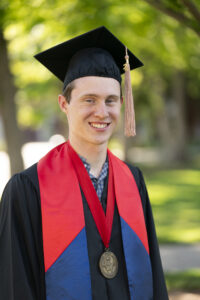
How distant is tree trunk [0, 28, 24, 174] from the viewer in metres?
7.11

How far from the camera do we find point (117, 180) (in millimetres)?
2365

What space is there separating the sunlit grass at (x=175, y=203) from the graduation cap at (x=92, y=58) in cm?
487

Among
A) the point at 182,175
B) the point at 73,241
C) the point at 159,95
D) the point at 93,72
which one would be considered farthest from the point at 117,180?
the point at 159,95

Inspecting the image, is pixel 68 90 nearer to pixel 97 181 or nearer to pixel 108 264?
pixel 97 181

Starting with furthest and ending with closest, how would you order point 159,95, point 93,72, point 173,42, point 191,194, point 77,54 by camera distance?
1. point 159,95
2. point 191,194
3. point 173,42
4. point 77,54
5. point 93,72

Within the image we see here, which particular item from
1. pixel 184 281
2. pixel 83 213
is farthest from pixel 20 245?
pixel 184 281

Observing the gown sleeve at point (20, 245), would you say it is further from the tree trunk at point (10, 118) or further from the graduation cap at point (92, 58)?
the tree trunk at point (10, 118)

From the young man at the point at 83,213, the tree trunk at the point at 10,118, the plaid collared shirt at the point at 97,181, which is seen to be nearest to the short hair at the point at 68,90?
the young man at the point at 83,213

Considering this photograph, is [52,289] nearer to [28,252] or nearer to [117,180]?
[28,252]

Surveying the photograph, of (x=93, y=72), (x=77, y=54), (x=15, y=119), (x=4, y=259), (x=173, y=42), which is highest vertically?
(x=173, y=42)

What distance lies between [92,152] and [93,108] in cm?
25

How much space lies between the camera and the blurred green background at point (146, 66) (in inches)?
194

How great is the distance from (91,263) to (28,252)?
32cm

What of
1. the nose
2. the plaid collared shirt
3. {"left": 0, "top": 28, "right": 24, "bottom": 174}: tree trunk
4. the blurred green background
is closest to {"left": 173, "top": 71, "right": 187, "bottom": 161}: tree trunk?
the blurred green background
